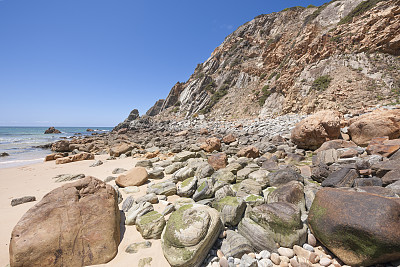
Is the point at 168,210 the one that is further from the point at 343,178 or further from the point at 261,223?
the point at 343,178

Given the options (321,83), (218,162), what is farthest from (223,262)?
(321,83)

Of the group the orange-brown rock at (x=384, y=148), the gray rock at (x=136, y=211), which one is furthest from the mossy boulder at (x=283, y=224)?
the orange-brown rock at (x=384, y=148)

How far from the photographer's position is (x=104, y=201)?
343cm

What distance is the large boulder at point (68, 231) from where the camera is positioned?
266cm

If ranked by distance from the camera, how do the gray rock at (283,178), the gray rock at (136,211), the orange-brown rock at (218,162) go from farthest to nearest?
the orange-brown rock at (218,162)
the gray rock at (283,178)
the gray rock at (136,211)

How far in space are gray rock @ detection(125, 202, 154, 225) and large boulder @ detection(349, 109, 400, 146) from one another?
8.71 metres

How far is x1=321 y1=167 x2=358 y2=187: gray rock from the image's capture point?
3.96m

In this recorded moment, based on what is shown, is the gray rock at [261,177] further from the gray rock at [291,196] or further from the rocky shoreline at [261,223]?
the gray rock at [291,196]

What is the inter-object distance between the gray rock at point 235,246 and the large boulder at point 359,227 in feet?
4.01

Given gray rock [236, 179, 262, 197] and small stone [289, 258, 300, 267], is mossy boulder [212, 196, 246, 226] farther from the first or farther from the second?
small stone [289, 258, 300, 267]

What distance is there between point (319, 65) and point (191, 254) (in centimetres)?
2716

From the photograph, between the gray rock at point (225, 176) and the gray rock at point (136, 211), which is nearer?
the gray rock at point (136, 211)

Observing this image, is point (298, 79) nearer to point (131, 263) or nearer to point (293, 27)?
point (293, 27)

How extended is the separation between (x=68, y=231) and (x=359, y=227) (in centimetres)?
467
